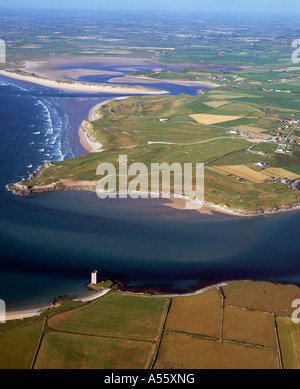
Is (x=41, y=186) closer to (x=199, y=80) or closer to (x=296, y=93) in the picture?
(x=296, y=93)

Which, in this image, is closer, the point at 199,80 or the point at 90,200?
the point at 90,200

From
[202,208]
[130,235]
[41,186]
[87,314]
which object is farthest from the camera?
[41,186]

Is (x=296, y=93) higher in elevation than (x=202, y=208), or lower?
higher

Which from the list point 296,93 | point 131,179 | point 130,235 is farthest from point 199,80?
point 130,235

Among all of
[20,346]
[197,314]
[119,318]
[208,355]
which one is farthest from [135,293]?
[20,346]

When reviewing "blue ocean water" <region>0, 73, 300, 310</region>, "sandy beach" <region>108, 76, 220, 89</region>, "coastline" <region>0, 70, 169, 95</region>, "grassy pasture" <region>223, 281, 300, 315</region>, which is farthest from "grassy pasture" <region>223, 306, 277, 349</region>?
"sandy beach" <region>108, 76, 220, 89</region>

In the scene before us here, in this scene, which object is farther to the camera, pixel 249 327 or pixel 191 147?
pixel 191 147

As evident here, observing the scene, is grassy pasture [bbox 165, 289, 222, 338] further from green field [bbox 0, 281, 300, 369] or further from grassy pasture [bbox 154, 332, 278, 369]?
grassy pasture [bbox 154, 332, 278, 369]

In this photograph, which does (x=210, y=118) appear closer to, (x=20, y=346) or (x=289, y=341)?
(x=289, y=341)
